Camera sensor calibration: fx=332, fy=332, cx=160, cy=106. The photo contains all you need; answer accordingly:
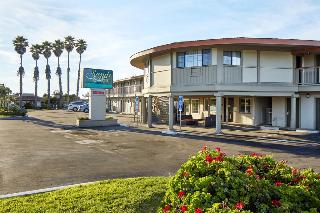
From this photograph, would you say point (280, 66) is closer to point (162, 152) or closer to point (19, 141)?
point (162, 152)

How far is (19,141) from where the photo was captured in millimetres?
18328

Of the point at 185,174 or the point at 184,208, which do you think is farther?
the point at 185,174

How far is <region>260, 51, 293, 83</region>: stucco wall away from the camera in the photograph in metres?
22.5

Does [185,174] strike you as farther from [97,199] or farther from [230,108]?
[230,108]

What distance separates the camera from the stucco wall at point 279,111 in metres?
25.1

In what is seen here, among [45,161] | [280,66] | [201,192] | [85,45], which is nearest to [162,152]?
[45,161]

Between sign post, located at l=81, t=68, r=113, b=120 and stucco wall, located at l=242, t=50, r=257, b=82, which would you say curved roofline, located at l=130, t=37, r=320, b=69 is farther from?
sign post, located at l=81, t=68, r=113, b=120

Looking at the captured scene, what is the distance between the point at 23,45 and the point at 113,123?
55915 mm

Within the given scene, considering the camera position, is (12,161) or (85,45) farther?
(85,45)

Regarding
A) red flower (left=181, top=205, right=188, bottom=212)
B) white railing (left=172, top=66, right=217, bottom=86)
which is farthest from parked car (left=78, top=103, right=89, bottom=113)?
red flower (left=181, top=205, right=188, bottom=212)

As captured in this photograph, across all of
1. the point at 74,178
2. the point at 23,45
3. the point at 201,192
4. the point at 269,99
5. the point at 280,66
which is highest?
the point at 23,45

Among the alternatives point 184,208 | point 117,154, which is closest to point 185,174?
point 184,208

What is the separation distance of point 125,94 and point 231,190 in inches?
1937

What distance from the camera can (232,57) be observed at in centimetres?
2217
